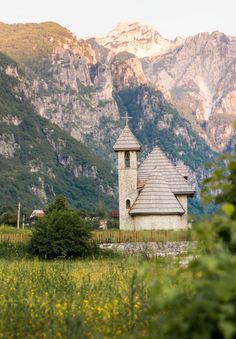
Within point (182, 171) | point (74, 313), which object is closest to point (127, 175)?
point (182, 171)

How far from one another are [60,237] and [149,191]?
11913 millimetres

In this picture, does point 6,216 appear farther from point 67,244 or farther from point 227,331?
point 227,331

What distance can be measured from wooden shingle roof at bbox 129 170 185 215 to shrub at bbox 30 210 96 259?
9.68 metres

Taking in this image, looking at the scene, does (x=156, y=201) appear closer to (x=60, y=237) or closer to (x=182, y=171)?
(x=182, y=171)

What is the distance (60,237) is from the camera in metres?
31.9

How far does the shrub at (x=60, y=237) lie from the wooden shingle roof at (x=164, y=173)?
12.3 metres

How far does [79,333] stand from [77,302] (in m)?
3.43

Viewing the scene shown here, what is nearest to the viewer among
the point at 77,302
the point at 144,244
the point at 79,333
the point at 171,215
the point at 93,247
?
the point at 79,333

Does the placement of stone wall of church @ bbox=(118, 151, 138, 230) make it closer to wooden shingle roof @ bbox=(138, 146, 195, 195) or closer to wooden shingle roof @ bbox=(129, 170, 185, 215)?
wooden shingle roof @ bbox=(138, 146, 195, 195)

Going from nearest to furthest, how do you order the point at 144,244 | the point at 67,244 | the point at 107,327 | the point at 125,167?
the point at 107,327 < the point at 67,244 < the point at 144,244 < the point at 125,167

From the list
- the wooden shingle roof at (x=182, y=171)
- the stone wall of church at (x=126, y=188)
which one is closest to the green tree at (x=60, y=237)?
the stone wall of church at (x=126, y=188)

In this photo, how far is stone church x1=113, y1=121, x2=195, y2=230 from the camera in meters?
42.3

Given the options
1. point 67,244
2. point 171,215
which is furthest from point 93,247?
point 171,215

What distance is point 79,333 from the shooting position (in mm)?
6391
